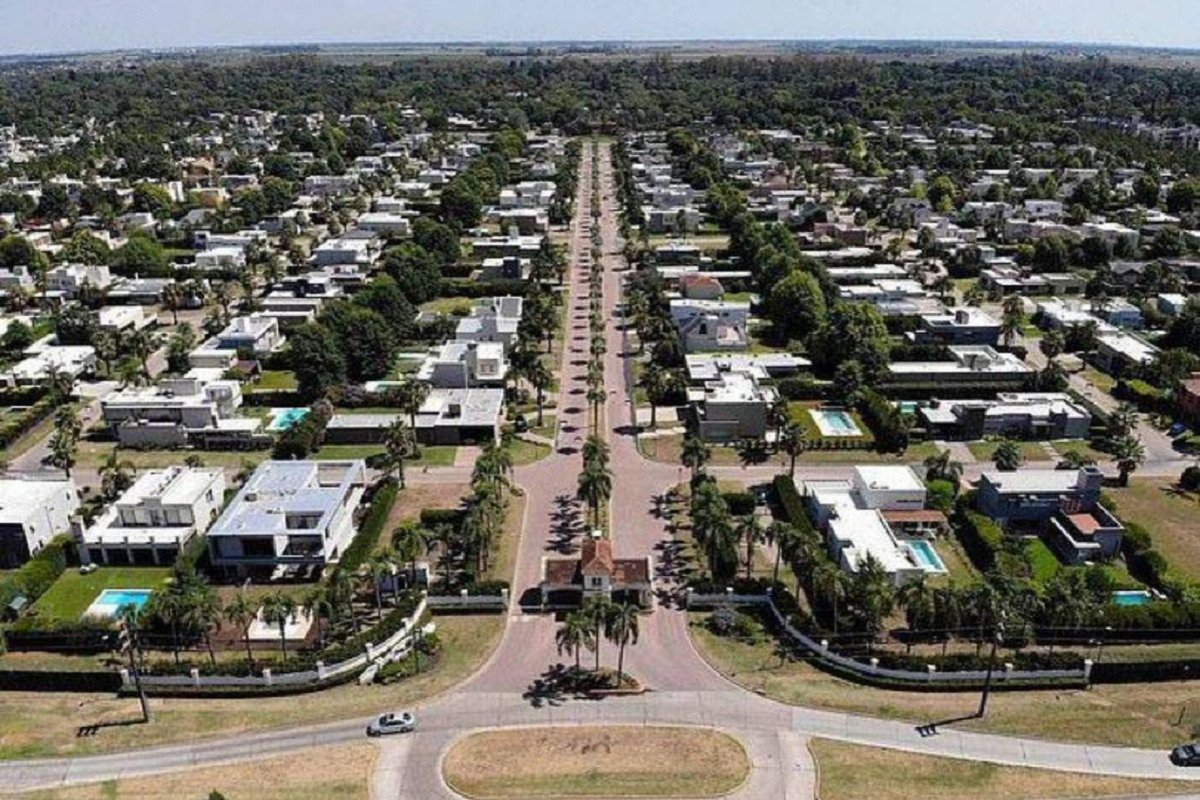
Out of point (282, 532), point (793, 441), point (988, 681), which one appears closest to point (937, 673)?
point (988, 681)

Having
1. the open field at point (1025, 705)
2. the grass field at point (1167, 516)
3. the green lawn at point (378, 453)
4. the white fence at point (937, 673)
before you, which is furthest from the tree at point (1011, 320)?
the green lawn at point (378, 453)

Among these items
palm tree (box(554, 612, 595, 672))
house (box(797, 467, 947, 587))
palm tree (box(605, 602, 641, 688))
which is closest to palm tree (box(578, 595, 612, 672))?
palm tree (box(554, 612, 595, 672))

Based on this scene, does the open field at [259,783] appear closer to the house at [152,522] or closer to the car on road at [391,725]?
the car on road at [391,725]

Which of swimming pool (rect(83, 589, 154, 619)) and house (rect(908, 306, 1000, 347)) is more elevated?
house (rect(908, 306, 1000, 347))

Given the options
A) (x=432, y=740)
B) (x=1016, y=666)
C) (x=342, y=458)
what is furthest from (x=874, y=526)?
(x=342, y=458)

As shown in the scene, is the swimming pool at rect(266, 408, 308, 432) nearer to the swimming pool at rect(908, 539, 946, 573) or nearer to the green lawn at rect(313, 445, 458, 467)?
the green lawn at rect(313, 445, 458, 467)

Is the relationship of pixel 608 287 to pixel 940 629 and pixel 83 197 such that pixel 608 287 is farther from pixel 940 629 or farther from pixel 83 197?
pixel 83 197

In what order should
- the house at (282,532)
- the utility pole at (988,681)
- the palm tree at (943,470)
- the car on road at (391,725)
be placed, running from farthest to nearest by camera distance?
the palm tree at (943,470) → the house at (282,532) → the utility pole at (988,681) → the car on road at (391,725)
